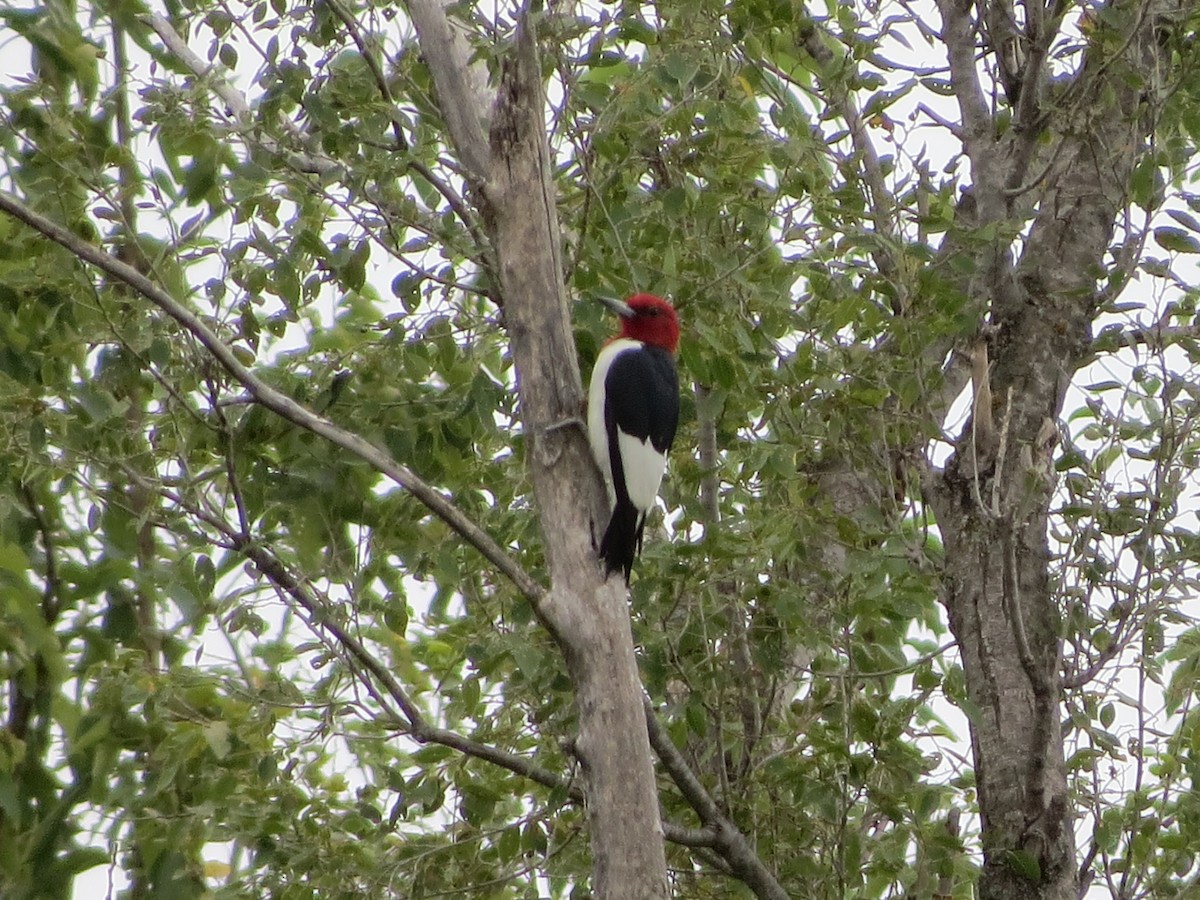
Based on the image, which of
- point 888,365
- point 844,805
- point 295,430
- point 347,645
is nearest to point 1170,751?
point 844,805

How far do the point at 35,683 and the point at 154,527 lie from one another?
1.04 metres

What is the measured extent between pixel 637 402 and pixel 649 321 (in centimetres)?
34

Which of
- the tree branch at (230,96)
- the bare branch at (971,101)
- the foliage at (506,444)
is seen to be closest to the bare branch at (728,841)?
the foliage at (506,444)

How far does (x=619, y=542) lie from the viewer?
3818mm

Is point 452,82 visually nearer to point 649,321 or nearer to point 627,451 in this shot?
point 649,321

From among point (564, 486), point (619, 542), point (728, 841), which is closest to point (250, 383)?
point (564, 486)

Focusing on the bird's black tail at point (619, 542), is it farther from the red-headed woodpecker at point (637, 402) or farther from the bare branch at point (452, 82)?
the bare branch at point (452, 82)

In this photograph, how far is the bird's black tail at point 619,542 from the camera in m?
3.79

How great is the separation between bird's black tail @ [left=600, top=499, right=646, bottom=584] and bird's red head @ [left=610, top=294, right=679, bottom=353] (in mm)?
1020

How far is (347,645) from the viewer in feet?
13.0

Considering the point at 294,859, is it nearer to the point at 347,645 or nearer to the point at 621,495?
the point at 347,645

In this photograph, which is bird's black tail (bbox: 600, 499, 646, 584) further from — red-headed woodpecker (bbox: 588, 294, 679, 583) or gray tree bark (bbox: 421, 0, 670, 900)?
red-headed woodpecker (bbox: 588, 294, 679, 583)

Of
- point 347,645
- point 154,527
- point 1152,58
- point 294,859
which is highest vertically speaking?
point 1152,58

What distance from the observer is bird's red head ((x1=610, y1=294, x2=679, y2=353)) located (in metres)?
4.80
